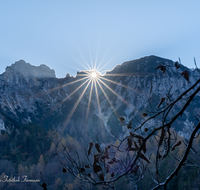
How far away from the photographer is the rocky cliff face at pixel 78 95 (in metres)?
84.9

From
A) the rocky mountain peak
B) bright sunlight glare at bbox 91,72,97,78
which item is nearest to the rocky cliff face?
the rocky mountain peak

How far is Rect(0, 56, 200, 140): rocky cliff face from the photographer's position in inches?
3344

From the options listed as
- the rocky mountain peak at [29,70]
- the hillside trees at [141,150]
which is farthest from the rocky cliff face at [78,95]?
the hillside trees at [141,150]

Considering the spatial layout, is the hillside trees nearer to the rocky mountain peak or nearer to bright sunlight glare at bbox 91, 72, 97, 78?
the rocky mountain peak

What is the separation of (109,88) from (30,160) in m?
91.6

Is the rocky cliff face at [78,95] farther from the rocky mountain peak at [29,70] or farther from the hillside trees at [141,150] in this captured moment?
the hillside trees at [141,150]

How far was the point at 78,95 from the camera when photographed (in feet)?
375

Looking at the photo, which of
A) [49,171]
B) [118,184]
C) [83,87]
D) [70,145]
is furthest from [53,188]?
[83,87]

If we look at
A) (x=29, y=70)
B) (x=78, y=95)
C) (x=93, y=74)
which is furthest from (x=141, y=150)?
(x=93, y=74)

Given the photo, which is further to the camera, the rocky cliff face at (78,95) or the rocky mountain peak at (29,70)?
the rocky mountain peak at (29,70)

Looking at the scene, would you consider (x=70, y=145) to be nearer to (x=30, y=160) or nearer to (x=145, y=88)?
(x=30, y=160)

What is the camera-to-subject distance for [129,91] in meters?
106

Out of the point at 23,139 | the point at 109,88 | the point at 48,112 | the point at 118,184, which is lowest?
the point at 118,184

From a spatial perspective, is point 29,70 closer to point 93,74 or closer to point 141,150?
point 93,74
